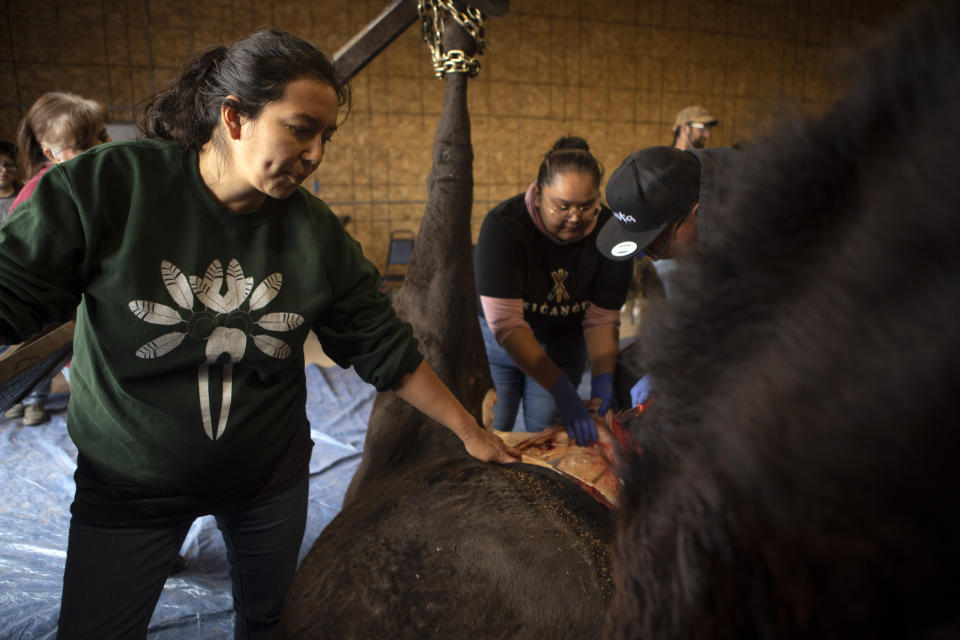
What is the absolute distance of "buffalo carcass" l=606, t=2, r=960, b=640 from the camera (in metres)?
0.26

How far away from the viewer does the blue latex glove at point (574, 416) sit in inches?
75.2

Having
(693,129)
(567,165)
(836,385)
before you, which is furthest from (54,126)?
(693,129)

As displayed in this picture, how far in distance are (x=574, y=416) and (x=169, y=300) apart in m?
1.30

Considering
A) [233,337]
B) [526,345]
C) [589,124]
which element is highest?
[589,124]

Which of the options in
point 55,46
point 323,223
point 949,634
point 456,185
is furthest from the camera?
point 55,46

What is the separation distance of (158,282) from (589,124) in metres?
7.26

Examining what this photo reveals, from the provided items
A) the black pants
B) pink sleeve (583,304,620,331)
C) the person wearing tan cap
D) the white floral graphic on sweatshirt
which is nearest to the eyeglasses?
pink sleeve (583,304,620,331)

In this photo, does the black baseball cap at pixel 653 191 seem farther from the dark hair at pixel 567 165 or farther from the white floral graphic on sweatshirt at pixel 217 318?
the white floral graphic on sweatshirt at pixel 217 318

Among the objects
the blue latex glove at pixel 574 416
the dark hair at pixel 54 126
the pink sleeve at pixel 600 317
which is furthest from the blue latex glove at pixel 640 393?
the dark hair at pixel 54 126

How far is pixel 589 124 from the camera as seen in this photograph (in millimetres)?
7629

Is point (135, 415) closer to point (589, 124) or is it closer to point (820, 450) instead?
point (820, 450)

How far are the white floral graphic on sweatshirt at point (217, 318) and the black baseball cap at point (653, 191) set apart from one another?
90 cm

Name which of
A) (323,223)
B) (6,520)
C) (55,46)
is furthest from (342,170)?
(323,223)

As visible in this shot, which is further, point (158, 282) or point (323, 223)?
point (323, 223)
